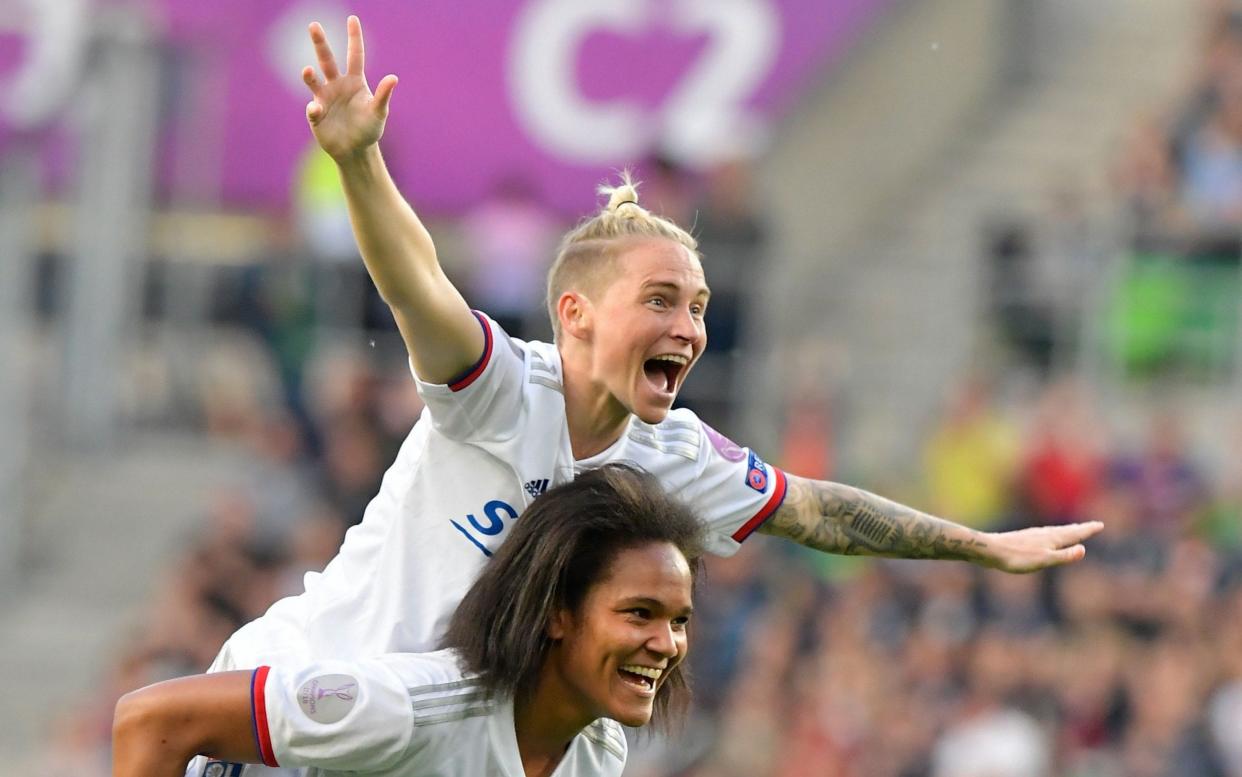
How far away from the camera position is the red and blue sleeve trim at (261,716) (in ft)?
16.3

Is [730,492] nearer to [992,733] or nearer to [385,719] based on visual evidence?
[385,719]

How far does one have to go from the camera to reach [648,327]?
539 centimetres

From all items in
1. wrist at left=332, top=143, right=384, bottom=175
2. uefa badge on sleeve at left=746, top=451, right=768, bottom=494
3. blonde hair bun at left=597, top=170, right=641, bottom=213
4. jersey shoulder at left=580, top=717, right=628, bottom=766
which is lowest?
jersey shoulder at left=580, top=717, right=628, bottom=766

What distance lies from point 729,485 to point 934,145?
425 inches

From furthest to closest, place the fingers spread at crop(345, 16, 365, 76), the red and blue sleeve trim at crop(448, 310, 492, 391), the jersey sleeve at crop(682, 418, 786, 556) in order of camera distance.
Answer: the jersey sleeve at crop(682, 418, 786, 556), the red and blue sleeve trim at crop(448, 310, 492, 391), the fingers spread at crop(345, 16, 365, 76)

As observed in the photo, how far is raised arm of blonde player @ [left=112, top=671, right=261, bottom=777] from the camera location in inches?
194

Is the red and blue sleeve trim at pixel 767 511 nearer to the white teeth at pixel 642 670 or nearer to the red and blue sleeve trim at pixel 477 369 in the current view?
the white teeth at pixel 642 670

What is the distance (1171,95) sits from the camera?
15062 mm

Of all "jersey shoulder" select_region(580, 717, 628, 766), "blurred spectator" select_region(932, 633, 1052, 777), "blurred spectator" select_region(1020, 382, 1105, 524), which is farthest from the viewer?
"blurred spectator" select_region(1020, 382, 1105, 524)

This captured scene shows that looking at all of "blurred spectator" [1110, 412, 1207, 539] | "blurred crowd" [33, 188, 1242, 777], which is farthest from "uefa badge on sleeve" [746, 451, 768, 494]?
"blurred spectator" [1110, 412, 1207, 539]

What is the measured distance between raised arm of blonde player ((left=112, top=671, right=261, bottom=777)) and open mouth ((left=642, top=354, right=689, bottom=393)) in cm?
116

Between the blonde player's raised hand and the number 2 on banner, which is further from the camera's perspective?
the number 2 on banner

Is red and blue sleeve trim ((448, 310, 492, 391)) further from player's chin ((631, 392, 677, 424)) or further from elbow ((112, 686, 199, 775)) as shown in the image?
elbow ((112, 686, 199, 775))

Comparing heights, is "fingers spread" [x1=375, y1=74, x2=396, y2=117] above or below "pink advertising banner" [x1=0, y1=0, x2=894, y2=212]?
below
